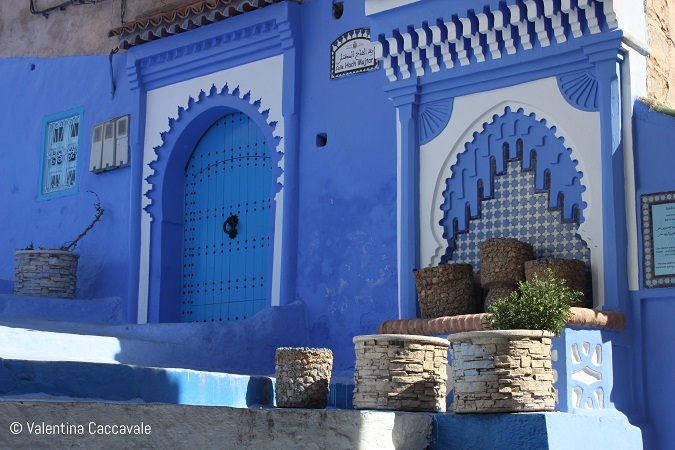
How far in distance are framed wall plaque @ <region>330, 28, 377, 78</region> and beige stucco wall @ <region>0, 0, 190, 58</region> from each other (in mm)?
2203

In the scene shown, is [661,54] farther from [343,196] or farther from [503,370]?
[503,370]

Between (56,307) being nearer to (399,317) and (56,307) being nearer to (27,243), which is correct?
(27,243)

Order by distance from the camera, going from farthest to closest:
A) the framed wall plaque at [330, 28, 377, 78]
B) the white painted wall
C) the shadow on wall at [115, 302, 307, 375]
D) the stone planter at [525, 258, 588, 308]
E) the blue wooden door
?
the blue wooden door
the white painted wall
the framed wall plaque at [330, 28, 377, 78]
the shadow on wall at [115, 302, 307, 375]
the stone planter at [525, 258, 588, 308]

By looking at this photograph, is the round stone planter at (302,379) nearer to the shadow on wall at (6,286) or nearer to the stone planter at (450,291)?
the stone planter at (450,291)

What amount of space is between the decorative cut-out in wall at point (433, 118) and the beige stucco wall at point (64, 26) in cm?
355

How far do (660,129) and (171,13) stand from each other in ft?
16.8

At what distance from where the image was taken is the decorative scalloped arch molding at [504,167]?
316 inches

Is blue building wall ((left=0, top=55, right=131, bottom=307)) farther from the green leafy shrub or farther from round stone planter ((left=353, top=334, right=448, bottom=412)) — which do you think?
the green leafy shrub

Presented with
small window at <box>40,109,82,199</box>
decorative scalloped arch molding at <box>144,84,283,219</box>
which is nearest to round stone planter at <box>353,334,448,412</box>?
decorative scalloped arch molding at <box>144,84,283,219</box>

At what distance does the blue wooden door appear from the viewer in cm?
1036

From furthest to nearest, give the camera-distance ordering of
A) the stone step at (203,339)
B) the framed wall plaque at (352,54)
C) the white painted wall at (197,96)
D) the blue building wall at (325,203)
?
the white painted wall at (197,96), the framed wall plaque at (352,54), the blue building wall at (325,203), the stone step at (203,339)

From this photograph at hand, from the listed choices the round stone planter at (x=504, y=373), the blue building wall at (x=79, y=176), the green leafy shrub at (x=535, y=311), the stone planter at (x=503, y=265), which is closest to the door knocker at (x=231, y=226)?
the blue building wall at (x=79, y=176)

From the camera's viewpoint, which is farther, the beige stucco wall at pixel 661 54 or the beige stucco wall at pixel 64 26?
the beige stucco wall at pixel 64 26

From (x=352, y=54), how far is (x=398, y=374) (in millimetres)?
3975
